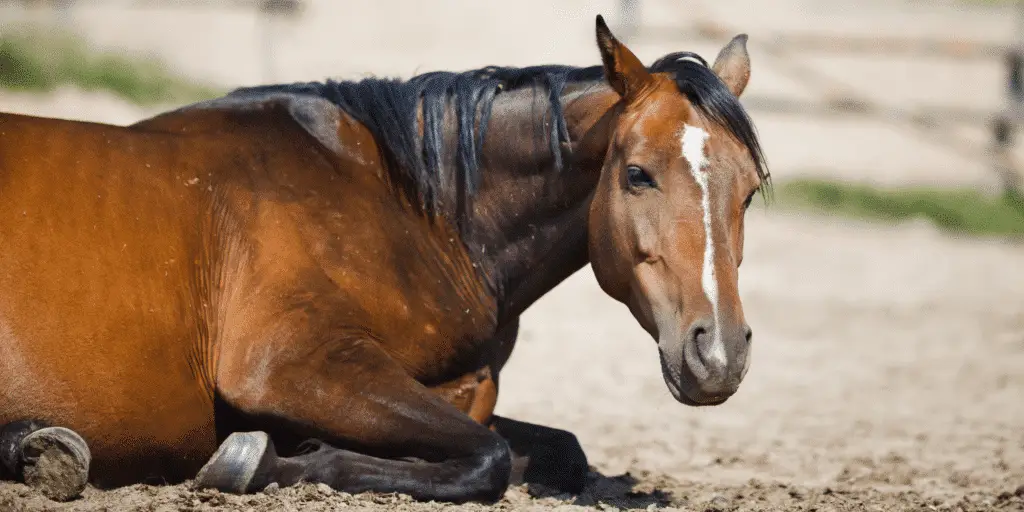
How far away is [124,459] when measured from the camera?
369 centimetres

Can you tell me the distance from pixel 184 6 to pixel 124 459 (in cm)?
1519

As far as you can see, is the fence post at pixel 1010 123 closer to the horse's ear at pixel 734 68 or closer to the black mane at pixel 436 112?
the horse's ear at pixel 734 68

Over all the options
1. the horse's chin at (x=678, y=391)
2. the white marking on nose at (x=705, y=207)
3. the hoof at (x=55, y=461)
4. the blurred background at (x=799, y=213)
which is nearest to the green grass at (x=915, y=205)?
the blurred background at (x=799, y=213)

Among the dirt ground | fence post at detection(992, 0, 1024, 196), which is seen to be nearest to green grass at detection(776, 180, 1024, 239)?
fence post at detection(992, 0, 1024, 196)

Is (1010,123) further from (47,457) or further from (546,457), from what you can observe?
(47,457)

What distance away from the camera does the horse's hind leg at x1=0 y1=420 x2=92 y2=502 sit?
3488 mm

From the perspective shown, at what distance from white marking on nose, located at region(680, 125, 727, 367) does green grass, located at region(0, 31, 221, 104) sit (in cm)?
898

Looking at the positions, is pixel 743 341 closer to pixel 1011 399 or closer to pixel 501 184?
pixel 501 184

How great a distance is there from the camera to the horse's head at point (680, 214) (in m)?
3.45

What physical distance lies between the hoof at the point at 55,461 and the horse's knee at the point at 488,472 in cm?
120

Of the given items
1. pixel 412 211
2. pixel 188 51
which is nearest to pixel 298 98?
pixel 412 211

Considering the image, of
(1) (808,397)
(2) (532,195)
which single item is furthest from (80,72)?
(2) (532,195)

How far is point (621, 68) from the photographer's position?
379 cm

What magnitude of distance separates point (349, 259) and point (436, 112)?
663 millimetres
